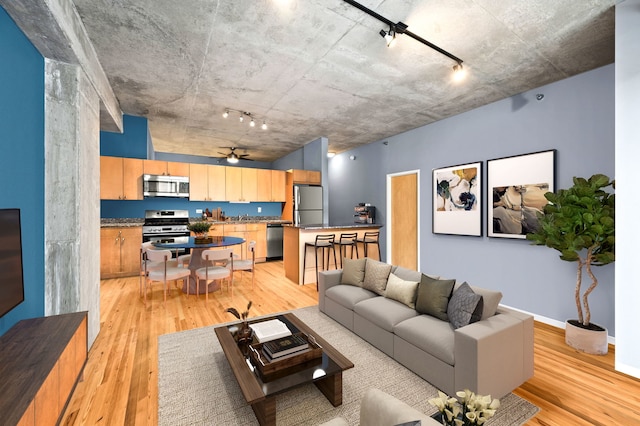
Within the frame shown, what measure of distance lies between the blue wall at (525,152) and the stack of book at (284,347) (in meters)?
3.32

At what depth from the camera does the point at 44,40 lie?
2170mm

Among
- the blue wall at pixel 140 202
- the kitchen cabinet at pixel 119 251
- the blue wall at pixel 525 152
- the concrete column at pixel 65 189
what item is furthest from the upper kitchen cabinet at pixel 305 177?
the concrete column at pixel 65 189

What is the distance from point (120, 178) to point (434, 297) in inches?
241

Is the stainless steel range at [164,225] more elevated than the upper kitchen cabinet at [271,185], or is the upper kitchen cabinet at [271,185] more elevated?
the upper kitchen cabinet at [271,185]

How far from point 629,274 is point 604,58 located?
2.29 metres

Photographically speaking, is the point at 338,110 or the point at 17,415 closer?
the point at 17,415

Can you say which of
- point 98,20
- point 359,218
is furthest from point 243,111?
point 359,218

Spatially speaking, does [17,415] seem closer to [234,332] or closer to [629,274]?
[234,332]

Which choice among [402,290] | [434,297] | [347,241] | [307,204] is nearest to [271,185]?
[307,204]

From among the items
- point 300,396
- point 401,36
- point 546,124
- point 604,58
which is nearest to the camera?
point 300,396

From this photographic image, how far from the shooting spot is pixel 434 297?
2.47 metres

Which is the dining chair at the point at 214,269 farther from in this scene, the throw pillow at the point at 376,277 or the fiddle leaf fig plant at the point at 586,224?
the fiddle leaf fig plant at the point at 586,224

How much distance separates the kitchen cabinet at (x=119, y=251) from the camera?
17.4 feet

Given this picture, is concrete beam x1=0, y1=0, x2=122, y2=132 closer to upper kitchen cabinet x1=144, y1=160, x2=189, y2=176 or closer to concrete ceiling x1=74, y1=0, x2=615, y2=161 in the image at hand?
concrete ceiling x1=74, y1=0, x2=615, y2=161
